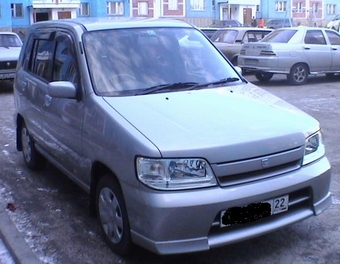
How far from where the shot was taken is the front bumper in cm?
368

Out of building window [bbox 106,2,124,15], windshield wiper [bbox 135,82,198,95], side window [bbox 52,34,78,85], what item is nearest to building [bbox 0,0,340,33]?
building window [bbox 106,2,124,15]

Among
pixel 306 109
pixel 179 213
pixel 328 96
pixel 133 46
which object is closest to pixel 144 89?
pixel 133 46

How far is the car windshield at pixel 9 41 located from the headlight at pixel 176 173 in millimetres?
12548

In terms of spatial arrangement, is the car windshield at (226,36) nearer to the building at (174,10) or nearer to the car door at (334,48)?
the car door at (334,48)

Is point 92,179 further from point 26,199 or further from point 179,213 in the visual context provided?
point 26,199

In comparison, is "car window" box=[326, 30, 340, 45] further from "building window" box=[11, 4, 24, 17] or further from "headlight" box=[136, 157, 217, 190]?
"building window" box=[11, 4, 24, 17]

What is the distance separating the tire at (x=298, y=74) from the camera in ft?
50.2

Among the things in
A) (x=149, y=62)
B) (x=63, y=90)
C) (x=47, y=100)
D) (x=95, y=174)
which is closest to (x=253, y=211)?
(x=95, y=174)

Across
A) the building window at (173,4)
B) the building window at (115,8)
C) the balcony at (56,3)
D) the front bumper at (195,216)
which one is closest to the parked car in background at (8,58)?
the front bumper at (195,216)

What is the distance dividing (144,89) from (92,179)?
867 mm

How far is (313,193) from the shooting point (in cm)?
420

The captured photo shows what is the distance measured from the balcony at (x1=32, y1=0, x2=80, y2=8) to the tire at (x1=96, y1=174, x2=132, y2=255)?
139 feet

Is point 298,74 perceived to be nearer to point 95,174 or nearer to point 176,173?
point 95,174

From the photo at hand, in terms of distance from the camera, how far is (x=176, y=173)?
375 centimetres
